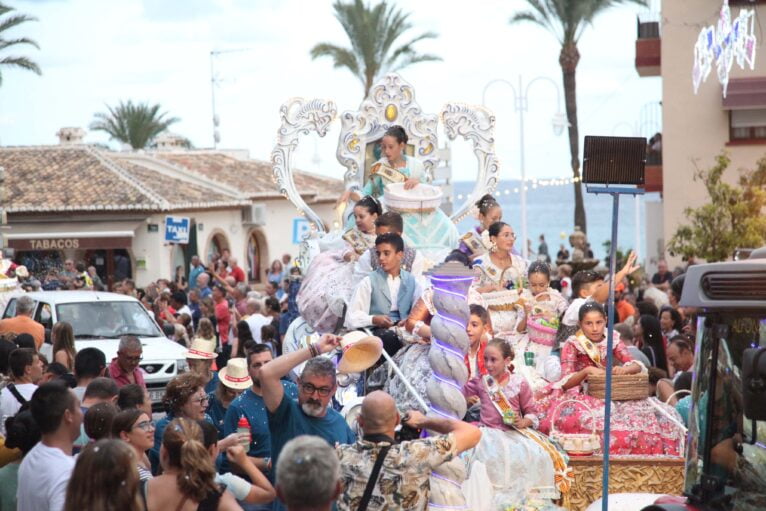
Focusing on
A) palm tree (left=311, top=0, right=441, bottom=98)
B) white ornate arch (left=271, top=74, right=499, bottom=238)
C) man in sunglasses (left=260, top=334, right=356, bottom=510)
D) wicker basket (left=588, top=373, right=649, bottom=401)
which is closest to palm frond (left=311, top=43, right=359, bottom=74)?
palm tree (left=311, top=0, right=441, bottom=98)

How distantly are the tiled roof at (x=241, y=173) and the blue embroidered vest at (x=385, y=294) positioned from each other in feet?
132

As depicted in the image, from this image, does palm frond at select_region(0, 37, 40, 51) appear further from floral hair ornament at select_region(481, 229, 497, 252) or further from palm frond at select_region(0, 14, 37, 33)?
floral hair ornament at select_region(481, 229, 497, 252)

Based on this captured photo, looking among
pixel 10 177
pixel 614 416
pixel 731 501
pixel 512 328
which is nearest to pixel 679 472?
pixel 614 416

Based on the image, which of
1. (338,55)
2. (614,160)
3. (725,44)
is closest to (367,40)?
(338,55)

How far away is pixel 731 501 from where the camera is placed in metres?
5.98

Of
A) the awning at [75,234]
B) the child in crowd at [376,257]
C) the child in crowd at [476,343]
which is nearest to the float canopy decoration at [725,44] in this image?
the child in crowd at [376,257]

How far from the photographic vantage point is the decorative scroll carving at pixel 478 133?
14.8m

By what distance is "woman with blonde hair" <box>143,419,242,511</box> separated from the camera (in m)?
5.82

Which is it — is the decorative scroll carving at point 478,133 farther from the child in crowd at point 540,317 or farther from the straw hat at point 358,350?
the straw hat at point 358,350

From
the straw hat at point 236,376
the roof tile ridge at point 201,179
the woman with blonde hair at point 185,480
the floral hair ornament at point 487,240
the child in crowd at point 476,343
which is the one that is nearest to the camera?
the woman with blonde hair at point 185,480

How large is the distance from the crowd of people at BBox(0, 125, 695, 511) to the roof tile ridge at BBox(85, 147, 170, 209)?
87.7 ft

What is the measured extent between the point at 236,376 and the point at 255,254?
4409cm

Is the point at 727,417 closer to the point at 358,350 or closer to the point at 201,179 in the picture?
the point at 358,350

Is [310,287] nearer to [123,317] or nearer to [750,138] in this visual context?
[123,317]
